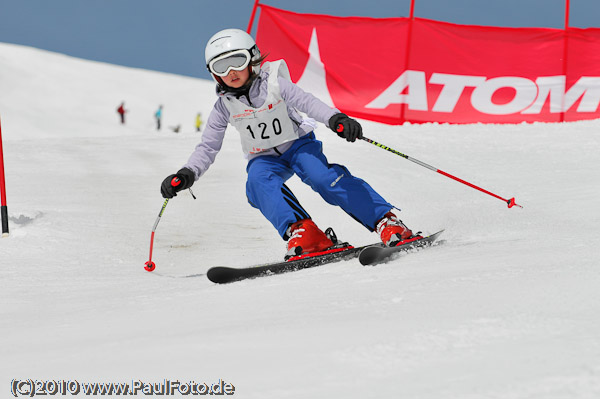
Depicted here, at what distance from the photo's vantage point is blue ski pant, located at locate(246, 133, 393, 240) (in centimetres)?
352

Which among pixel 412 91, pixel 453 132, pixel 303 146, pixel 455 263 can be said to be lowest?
pixel 455 263

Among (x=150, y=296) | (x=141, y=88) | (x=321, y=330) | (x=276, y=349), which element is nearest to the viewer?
(x=276, y=349)

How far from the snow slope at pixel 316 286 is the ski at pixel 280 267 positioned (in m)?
0.12

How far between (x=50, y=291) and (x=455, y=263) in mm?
1930

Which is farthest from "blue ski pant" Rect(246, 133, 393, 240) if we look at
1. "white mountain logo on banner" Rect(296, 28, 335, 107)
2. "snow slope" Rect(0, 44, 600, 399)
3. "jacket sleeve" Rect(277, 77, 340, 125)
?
"white mountain logo on banner" Rect(296, 28, 335, 107)

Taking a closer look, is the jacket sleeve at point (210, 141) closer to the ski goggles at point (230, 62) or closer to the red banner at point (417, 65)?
the ski goggles at point (230, 62)

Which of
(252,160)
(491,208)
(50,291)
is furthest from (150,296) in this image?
(491,208)

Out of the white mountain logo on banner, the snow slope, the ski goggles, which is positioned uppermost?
the white mountain logo on banner

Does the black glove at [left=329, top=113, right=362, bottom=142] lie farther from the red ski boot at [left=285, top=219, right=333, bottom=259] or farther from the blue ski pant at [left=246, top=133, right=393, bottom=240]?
the red ski boot at [left=285, top=219, right=333, bottom=259]

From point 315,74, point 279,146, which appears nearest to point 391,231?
point 279,146

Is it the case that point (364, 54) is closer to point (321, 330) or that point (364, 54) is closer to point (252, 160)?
point (252, 160)

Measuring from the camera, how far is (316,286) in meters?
2.56

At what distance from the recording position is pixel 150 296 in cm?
288

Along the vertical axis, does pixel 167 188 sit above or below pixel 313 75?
below
